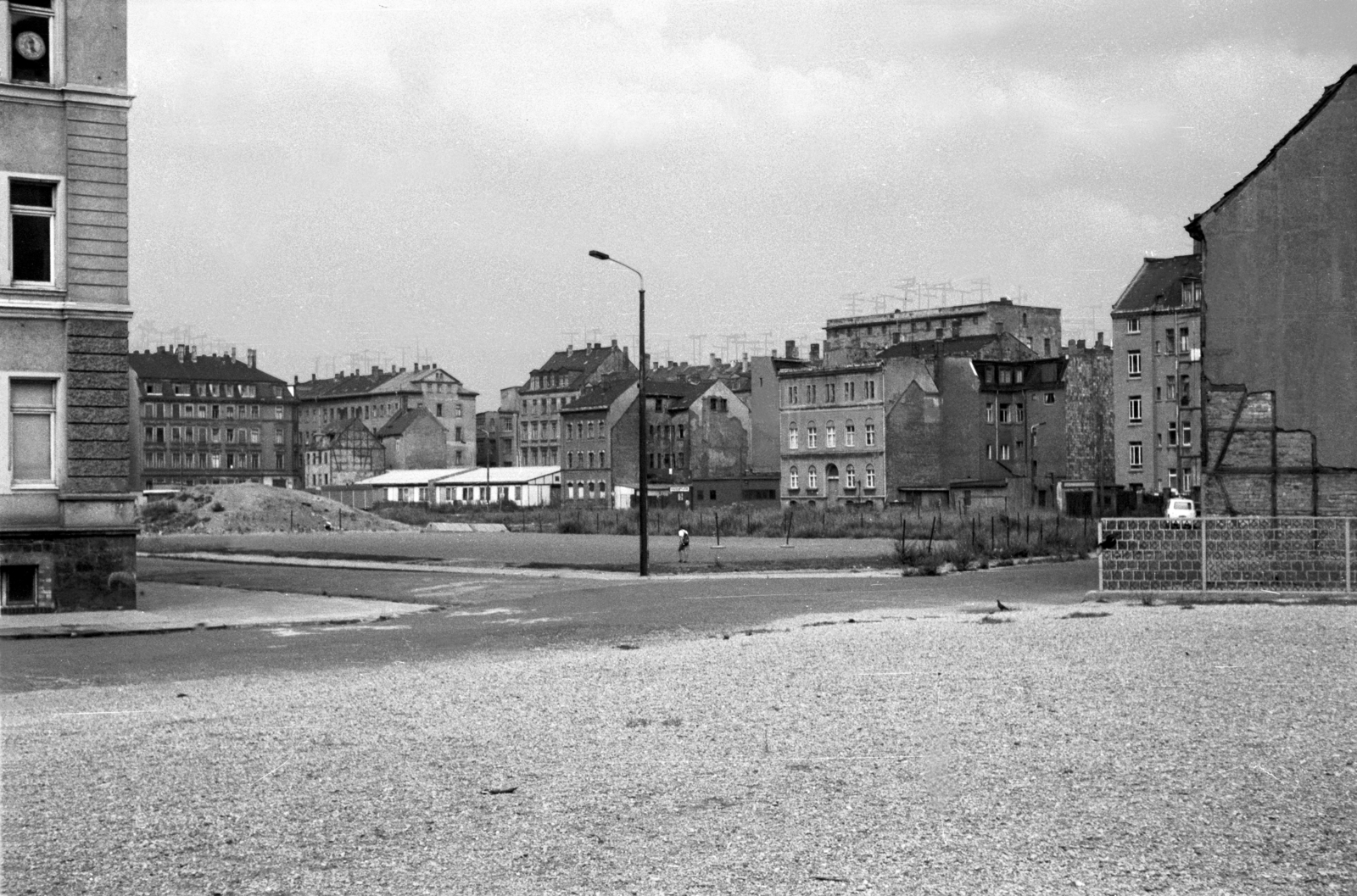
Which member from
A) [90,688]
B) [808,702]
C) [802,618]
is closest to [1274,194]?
[802,618]

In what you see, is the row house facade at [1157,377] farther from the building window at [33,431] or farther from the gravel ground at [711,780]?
the gravel ground at [711,780]

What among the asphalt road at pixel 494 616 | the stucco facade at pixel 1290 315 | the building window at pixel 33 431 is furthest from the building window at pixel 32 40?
the stucco facade at pixel 1290 315

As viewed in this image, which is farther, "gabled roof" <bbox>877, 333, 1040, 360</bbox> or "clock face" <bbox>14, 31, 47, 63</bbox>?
"gabled roof" <bbox>877, 333, 1040, 360</bbox>

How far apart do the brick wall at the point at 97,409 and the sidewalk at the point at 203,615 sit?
2.26m

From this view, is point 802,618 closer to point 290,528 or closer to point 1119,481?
point 290,528

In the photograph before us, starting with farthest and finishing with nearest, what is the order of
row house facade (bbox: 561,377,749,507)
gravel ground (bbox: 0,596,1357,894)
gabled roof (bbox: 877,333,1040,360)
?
row house facade (bbox: 561,377,749,507) → gabled roof (bbox: 877,333,1040,360) → gravel ground (bbox: 0,596,1357,894)

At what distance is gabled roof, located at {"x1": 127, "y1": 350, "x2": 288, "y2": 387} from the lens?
560 feet

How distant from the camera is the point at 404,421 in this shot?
168m

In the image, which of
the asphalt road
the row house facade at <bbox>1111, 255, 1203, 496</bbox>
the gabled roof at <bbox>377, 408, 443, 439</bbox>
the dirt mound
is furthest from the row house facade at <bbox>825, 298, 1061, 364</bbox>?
the asphalt road

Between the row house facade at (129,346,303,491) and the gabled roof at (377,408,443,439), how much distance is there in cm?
1198

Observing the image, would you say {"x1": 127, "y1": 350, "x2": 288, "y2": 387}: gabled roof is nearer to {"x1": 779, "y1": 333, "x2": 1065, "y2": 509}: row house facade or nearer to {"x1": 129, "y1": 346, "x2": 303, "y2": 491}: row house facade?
{"x1": 129, "y1": 346, "x2": 303, "y2": 491}: row house facade

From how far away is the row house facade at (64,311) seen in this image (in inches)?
1017

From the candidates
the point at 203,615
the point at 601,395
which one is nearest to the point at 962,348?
the point at 601,395

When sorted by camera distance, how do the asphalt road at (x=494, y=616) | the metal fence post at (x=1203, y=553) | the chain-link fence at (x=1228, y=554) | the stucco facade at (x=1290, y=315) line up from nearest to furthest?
the asphalt road at (x=494, y=616)
the chain-link fence at (x=1228, y=554)
the metal fence post at (x=1203, y=553)
the stucco facade at (x=1290, y=315)
